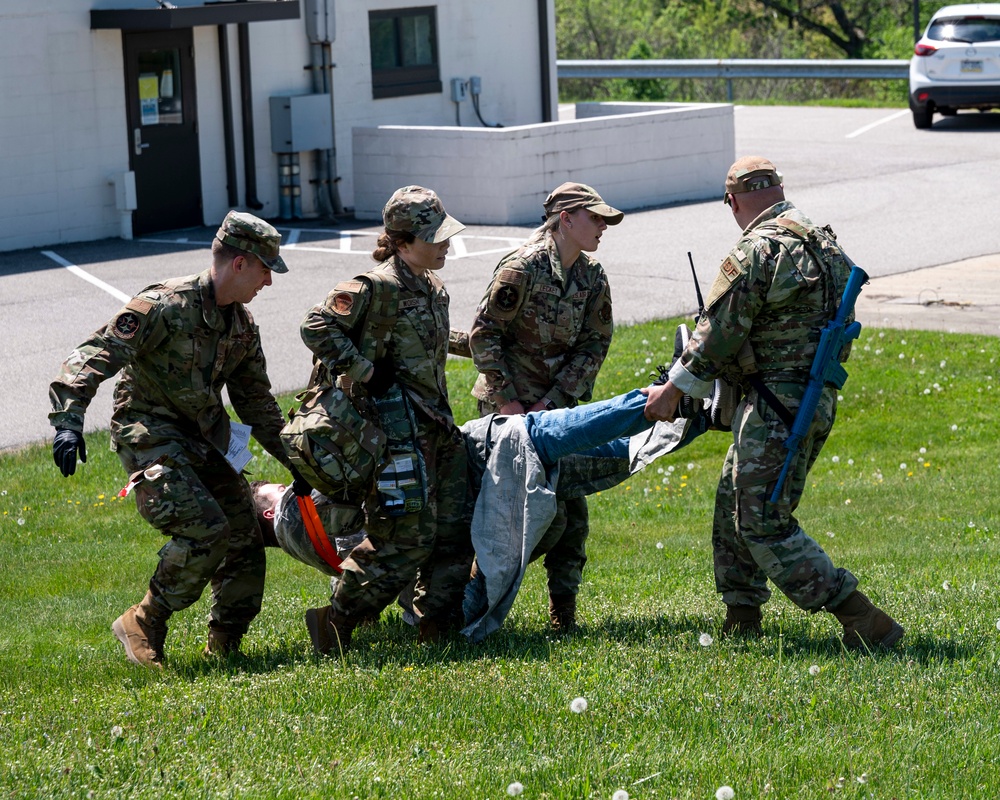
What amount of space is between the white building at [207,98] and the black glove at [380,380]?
45.2 ft

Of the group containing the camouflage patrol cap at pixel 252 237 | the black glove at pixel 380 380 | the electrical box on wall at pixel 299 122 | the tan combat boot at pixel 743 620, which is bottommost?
the tan combat boot at pixel 743 620

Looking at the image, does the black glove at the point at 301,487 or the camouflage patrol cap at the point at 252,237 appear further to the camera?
the black glove at the point at 301,487

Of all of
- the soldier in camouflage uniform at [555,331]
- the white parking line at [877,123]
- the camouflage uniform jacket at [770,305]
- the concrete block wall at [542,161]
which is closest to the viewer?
the camouflage uniform jacket at [770,305]

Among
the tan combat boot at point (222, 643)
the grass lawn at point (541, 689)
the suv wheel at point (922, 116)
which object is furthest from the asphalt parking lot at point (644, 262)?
the tan combat boot at point (222, 643)

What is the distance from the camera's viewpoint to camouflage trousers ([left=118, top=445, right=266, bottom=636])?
5.82 meters

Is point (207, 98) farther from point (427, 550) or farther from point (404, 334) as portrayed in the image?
point (427, 550)

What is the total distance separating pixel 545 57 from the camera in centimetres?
2489

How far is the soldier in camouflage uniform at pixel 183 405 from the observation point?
5.81 meters

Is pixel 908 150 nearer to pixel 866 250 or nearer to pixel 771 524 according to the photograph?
pixel 866 250

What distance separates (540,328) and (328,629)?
172 cm

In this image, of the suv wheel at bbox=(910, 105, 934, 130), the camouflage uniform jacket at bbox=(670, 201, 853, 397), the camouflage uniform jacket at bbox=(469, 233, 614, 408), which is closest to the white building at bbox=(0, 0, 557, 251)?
the suv wheel at bbox=(910, 105, 934, 130)

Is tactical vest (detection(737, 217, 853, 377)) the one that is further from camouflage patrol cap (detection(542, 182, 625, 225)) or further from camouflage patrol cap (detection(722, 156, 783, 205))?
camouflage patrol cap (detection(542, 182, 625, 225))

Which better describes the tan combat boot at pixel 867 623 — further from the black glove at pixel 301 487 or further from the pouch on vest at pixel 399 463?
the black glove at pixel 301 487

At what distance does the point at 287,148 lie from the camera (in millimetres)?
20734
